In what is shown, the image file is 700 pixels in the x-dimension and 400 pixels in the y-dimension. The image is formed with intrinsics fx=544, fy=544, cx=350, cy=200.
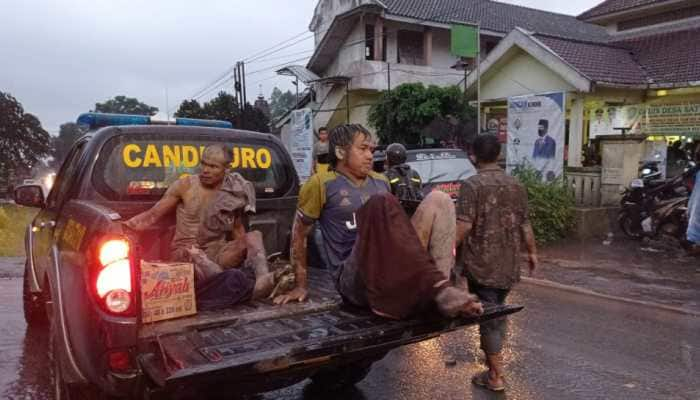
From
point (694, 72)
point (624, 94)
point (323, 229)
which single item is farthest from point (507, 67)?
point (323, 229)

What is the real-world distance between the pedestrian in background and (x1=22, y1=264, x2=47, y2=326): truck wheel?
397cm

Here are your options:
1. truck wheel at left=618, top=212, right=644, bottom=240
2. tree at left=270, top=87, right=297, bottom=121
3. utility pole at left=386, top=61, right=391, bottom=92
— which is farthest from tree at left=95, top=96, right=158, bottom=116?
truck wheel at left=618, top=212, right=644, bottom=240

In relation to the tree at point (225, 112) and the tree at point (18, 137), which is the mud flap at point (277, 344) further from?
the tree at point (225, 112)

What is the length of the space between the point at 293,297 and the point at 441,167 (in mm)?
5978

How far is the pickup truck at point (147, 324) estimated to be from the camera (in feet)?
7.26

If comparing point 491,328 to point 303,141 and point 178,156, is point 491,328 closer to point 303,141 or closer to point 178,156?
point 178,156

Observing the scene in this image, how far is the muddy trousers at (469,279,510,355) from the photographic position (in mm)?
3668

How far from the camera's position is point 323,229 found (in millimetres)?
3518

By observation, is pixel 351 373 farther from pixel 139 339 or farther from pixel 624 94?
pixel 624 94

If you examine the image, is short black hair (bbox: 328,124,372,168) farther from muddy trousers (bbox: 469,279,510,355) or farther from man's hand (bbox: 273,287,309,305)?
muddy trousers (bbox: 469,279,510,355)

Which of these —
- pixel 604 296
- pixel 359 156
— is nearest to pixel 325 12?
pixel 604 296

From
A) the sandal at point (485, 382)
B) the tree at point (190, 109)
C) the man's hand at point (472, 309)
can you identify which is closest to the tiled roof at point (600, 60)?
the sandal at point (485, 382)

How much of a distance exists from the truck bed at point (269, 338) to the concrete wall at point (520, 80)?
12.1m

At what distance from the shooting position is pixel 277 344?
2355 mm
